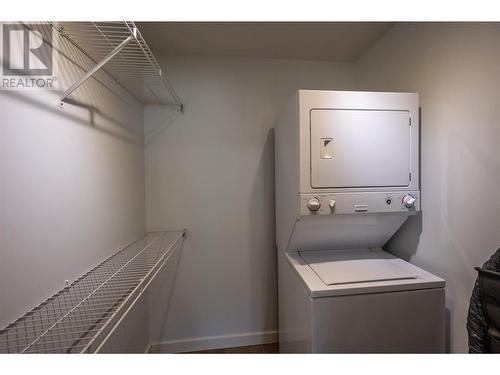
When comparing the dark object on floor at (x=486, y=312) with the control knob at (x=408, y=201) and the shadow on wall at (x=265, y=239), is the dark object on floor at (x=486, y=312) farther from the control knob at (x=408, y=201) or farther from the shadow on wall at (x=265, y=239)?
the shadow on wall at (x=265, y=239)

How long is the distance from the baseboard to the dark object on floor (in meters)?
1.77

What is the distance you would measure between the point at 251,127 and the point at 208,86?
1.91 ft

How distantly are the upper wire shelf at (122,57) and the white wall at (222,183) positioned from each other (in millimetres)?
243

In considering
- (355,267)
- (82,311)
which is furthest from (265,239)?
(82,311)

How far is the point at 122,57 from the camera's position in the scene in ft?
4.66

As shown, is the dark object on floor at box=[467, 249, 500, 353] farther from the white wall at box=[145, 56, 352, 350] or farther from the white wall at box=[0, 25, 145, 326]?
the white wall at box=[0, 25, 145, 326]

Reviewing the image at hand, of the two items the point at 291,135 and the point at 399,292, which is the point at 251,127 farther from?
the point at 399,292

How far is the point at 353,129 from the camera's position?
1.52m

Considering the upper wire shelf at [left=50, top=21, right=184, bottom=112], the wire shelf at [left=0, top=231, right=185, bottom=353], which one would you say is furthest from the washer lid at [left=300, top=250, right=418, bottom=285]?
the upper wire shelf at [left=50, top=21, right=184, bottom=112]

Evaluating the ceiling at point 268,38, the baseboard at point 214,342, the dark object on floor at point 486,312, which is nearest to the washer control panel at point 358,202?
the dark object on floor at point 486,312

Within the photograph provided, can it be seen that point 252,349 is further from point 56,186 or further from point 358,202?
point 56,186

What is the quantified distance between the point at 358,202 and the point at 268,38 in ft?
5.14

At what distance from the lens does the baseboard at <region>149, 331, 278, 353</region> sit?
7.45 feet
